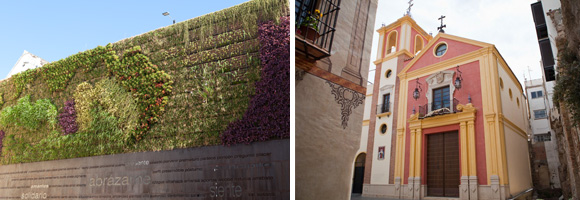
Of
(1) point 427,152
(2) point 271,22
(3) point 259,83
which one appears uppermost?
(2) point 271,22

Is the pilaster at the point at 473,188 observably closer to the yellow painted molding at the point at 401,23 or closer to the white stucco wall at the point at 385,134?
the white stucco wall at the point at 385,134

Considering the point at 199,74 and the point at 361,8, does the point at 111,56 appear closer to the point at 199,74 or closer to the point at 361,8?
the point at 199,74

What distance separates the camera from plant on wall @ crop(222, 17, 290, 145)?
6.78 metres

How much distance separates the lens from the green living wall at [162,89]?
7375 mm

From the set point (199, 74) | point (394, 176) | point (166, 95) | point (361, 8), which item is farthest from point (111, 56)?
point (394, 176)

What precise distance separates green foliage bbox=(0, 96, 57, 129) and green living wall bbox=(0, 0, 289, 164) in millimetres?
42

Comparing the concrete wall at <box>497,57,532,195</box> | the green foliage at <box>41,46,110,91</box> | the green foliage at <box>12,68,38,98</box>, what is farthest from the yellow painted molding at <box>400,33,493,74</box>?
the green foliage at <box>12,68,38,98</box>

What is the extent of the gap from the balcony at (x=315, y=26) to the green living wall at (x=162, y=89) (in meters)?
2.01

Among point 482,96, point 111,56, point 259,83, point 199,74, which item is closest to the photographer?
point 259,83

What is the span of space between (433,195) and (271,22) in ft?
34.0

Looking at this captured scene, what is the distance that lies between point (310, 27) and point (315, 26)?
0.07 metres

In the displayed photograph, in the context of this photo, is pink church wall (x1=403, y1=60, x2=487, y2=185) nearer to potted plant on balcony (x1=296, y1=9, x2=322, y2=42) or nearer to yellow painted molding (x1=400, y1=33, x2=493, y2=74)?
yellow painted molding (x1=400, y1=33, x2=493, y2=74)

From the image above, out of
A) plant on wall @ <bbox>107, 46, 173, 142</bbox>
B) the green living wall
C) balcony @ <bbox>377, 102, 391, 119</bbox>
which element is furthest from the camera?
balcony @ <bbox>377, 102, 391, 119</bbox>

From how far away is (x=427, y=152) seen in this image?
1469cm
